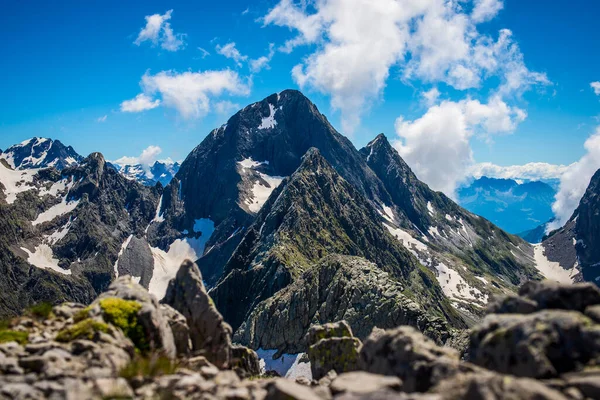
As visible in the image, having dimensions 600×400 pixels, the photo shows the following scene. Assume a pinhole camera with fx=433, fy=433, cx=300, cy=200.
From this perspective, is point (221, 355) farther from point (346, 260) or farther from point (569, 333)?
point (346, 260)

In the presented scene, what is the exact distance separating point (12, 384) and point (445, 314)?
169 m

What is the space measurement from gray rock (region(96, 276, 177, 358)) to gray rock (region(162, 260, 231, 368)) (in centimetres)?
333

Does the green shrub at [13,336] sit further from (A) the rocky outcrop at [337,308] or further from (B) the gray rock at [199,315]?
(A) the rocky outcrop at [337,308]

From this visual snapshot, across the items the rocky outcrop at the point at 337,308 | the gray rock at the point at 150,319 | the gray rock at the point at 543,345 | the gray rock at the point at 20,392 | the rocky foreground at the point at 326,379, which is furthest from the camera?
the rocky outcrop at the point at 337,308

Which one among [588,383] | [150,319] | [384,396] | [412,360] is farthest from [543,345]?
[150,319]

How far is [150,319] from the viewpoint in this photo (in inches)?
807

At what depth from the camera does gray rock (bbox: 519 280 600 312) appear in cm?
1695

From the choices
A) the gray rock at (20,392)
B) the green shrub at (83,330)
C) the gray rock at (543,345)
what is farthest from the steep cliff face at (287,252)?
the gray rock at (20,392)

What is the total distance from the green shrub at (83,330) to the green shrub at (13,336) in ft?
4.28

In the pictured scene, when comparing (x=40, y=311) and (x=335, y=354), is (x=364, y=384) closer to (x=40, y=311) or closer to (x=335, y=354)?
(x=335, y=354)

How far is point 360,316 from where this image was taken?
67.0 m

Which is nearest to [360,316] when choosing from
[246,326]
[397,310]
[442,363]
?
[397,310]

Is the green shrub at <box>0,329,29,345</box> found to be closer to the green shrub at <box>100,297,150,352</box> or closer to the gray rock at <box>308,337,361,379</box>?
the green shrub at <box>100,297,150,352</box>

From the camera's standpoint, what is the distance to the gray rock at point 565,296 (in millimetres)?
16952
